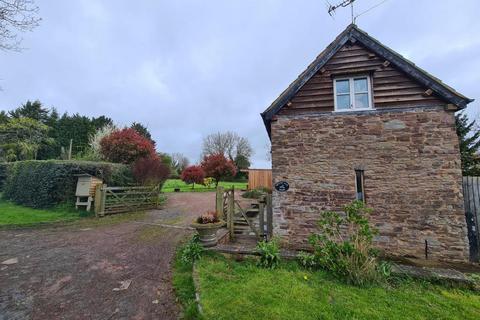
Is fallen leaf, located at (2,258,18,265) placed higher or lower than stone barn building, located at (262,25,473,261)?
lower

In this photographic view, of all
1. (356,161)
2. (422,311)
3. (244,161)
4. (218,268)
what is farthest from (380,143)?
(244,161)

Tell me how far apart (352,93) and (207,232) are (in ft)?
19.4

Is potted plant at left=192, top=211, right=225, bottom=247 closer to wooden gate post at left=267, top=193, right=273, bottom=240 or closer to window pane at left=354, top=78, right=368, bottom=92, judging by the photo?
wooden gate post at left=267, top=193, right=273, bottom=240

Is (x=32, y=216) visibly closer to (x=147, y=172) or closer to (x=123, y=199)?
(x=123, y=199)

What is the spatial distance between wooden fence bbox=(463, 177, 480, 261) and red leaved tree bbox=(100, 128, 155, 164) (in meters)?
15.8

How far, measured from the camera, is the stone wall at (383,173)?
233 inches

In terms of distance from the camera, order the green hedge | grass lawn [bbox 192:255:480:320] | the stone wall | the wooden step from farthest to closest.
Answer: the green hedge
the wooden step
the stone wall
grass lawn [bbox 192:255:480:320]

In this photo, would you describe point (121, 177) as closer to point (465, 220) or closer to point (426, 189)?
point (426, 189)

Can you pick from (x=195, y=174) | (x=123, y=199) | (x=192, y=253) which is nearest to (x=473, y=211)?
(x=192, y=253)

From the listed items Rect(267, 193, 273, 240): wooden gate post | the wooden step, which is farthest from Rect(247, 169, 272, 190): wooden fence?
Rect(267, 193, 273, 240): wooden gate post

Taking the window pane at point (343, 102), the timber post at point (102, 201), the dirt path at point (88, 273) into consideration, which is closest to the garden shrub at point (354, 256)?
the dirt path at point (88, 273)

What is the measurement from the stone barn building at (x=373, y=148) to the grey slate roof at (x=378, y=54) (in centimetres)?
3

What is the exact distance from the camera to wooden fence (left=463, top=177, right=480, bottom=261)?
19.7 feet

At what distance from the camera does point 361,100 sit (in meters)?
6.79
